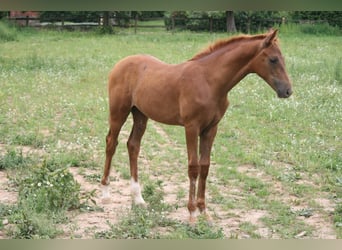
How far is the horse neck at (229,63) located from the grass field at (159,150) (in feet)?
3.76

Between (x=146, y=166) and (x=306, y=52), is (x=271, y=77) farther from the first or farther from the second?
(x=306, y=52)

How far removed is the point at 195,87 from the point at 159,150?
283 cm

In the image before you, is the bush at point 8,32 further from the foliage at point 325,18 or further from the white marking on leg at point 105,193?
the white marking on leg at point 105,193

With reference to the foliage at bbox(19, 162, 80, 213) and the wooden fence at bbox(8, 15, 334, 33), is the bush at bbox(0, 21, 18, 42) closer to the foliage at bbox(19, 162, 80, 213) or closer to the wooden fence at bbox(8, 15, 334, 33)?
the wooden fence at bbox(8, 15, 334, 33)

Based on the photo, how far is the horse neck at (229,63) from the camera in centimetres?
366

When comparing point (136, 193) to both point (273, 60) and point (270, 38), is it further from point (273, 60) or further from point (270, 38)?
point (270, 38)

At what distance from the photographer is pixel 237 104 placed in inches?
348

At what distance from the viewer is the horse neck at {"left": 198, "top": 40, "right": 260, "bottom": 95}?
12.0 feet

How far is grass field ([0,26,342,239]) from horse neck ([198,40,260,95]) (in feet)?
3.76

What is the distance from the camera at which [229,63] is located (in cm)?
377

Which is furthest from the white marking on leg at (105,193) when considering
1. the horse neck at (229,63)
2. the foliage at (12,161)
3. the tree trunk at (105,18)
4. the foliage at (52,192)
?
the tree trunk at (105,18)

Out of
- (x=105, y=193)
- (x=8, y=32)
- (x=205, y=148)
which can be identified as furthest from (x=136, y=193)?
(x=8, y=32)

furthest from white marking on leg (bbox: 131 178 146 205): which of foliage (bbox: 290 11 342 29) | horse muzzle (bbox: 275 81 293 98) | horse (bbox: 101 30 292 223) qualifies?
foliage (bbox: 290 11 342 29)
